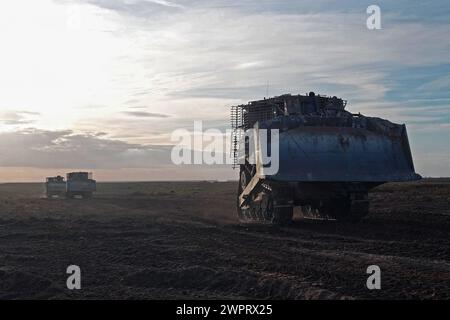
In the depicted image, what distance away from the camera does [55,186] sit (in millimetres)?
52438

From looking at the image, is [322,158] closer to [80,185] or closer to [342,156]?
[342,156]

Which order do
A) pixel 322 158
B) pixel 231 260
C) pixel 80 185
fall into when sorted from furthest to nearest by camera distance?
pixel 80 185 → pixel 322 158 → pixel 231 260

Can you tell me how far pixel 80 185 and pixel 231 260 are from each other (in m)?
40.6

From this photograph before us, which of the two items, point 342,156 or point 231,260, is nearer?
point 231,260

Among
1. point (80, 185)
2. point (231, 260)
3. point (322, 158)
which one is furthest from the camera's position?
point (80, 185)

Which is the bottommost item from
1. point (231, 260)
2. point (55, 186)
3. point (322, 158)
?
point (231, 260)

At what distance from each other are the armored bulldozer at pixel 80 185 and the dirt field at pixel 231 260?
31.4 m

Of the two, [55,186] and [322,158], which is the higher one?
[322,158]

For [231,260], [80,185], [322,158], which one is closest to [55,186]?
[80,185]

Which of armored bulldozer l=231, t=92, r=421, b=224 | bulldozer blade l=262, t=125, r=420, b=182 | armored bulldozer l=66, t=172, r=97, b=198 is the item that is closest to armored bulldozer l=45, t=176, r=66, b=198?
armored bulldozer l=66, t=172, r=97, b=198

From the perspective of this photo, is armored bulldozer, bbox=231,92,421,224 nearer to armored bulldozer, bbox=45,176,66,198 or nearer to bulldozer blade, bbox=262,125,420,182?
bulldozer blade, bbox=262,125,420,182

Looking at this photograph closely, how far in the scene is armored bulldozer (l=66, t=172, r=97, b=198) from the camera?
5031 cm

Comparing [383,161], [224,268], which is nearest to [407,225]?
[383,161]
